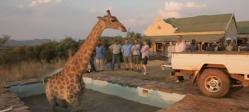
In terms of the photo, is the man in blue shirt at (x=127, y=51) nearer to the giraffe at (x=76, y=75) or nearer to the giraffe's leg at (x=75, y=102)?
the giraffe at (x=76, y=75)

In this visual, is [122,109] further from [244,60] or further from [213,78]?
[244,60]

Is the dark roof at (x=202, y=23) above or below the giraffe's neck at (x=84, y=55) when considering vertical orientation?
above

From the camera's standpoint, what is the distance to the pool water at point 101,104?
10.7 metres

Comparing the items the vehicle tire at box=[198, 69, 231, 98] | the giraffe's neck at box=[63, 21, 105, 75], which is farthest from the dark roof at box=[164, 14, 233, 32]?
the giraffe's neck at box=[63, 21, 105, 75]

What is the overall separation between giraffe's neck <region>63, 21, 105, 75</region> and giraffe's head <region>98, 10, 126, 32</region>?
0.14 meters

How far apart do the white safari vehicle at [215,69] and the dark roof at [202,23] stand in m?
27.2

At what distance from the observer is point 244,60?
892 cm

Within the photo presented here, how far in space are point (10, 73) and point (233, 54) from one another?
12341 millimetres

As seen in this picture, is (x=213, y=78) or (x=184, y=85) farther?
(x=184, y=85)

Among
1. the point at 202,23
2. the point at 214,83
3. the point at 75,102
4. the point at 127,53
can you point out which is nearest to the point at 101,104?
the point at 75,102

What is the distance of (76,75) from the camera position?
7.91m

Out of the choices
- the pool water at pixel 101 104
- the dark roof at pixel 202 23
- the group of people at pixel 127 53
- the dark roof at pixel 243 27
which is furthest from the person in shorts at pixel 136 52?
the dark roof at pixel 243 27

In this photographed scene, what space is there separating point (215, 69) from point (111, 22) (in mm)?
3633

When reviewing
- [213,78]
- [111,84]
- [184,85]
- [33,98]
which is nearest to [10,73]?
[33,98]
